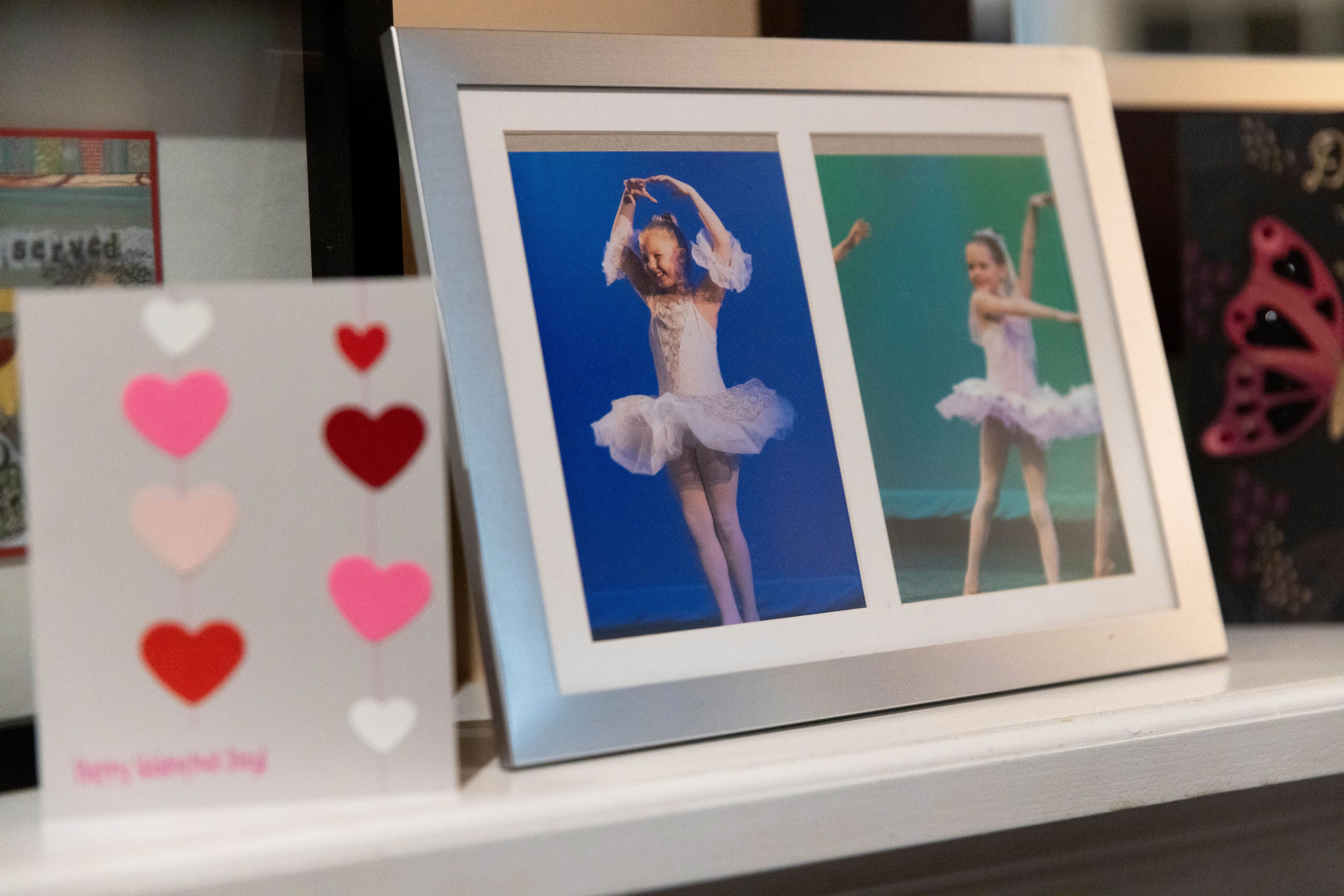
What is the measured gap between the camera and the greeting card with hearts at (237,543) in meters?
0.42

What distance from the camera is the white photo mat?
1.73 ft

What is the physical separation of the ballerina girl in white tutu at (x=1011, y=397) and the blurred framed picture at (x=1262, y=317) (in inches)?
6.4

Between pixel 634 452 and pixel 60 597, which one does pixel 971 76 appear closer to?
pixel 634 452

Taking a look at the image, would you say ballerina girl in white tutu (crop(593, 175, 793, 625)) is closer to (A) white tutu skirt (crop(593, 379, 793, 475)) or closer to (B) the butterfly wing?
(A) white tutu skirt (crop(593, 379, 793, 475))

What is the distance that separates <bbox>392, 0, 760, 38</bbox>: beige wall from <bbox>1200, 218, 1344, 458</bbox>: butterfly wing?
1.35ft

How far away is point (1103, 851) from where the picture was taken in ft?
2.12

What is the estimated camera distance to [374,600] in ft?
1.42

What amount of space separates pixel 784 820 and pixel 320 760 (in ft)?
0.67

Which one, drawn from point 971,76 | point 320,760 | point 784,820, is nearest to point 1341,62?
point 971,76

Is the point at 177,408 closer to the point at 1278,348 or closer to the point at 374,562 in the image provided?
the point at 374,562

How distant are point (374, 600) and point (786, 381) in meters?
0.27

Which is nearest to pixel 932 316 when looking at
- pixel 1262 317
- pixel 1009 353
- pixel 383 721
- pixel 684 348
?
pixel 1009 353

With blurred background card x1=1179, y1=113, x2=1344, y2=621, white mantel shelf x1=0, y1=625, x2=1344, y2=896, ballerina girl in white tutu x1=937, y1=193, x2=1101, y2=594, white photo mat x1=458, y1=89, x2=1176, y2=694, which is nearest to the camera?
white mantel shelf x1=0, y1=625, x2=1344, y2=896

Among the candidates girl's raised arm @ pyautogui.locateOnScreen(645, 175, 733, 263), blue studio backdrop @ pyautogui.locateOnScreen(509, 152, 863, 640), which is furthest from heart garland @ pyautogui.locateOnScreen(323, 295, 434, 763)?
girl's raised arm @ pyautogui.locateOnScreen(645, 175, 733, 263)
